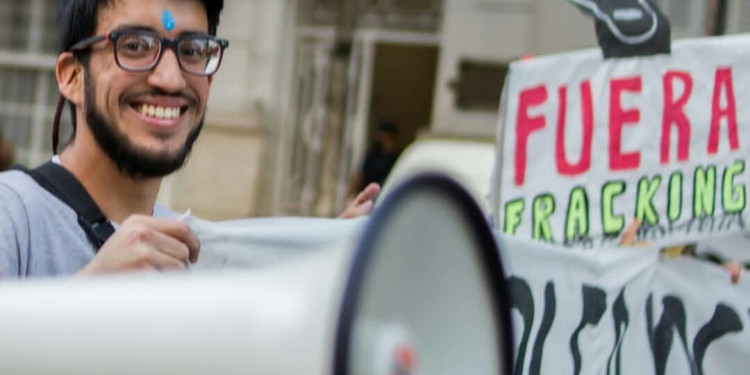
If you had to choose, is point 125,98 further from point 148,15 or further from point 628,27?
point 628,27

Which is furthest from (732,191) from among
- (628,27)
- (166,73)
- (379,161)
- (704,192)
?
(379,161)

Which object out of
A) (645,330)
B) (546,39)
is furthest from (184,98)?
(546,39)

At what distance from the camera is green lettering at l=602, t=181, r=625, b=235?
3.95 meters

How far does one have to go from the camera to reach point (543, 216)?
3951mm

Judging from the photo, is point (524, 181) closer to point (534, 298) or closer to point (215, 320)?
point (534, 298)

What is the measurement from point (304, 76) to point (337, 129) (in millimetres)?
1134

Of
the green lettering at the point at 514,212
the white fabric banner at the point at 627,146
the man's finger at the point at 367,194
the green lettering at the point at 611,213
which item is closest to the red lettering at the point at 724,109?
the white fabric banner at the point at 627,146

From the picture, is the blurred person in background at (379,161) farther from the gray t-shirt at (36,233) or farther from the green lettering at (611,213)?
the gray t-shirt at (36,233)

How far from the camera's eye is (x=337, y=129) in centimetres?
1135

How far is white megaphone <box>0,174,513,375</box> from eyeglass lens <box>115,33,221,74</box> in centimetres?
69

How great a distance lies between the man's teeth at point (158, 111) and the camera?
6.60ft

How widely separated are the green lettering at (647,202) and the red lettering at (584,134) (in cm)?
18

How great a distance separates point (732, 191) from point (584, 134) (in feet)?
1.51

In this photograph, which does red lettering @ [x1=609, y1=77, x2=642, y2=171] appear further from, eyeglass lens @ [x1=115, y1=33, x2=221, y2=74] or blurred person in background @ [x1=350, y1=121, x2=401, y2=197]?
blurred person in background @ [x1=350, y1=121, x2=401, y2=197]
